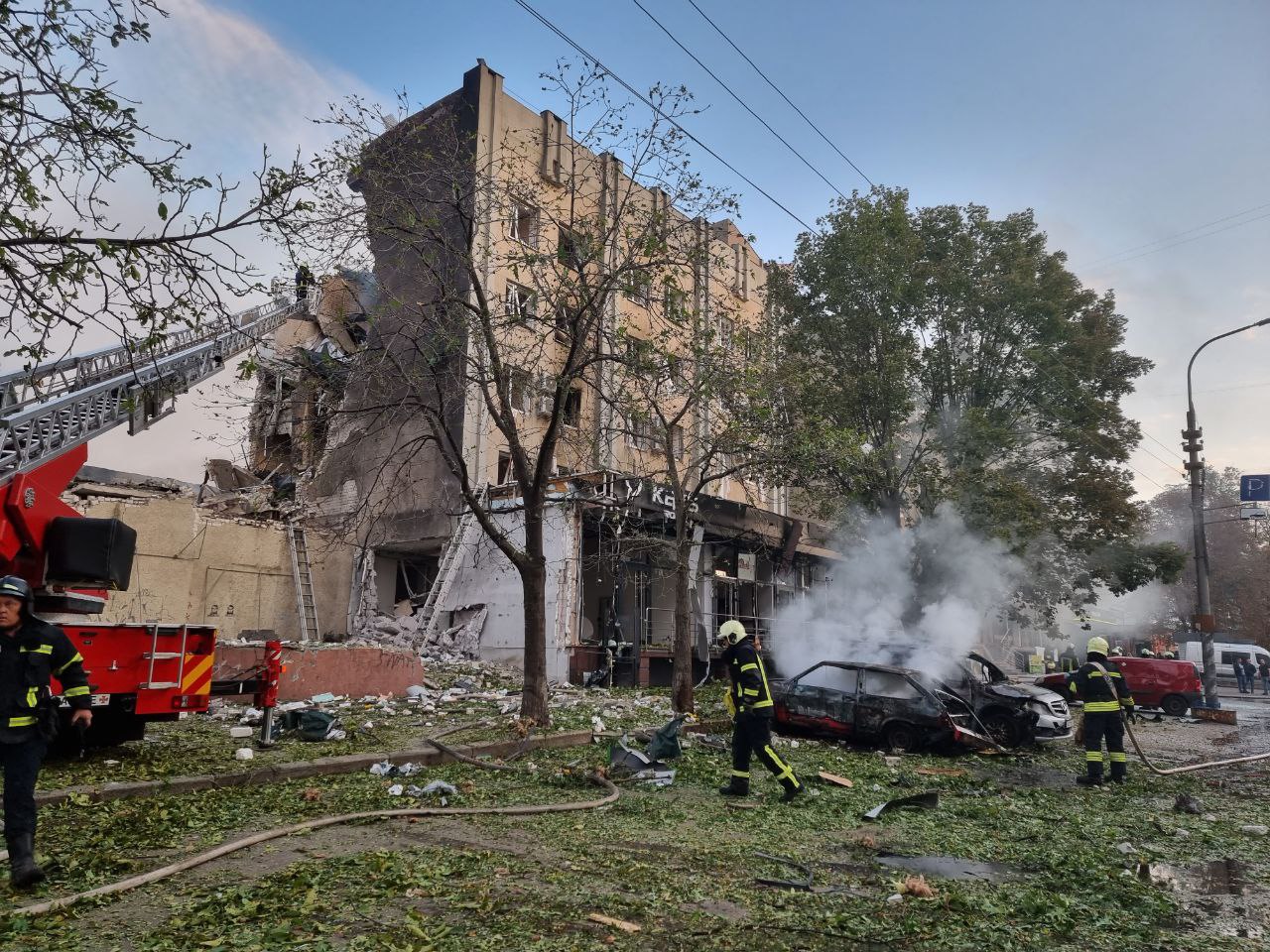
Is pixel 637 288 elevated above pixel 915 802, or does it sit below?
above

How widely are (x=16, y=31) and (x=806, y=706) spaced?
12220 mm

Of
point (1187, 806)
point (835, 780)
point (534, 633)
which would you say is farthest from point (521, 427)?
point (1187, 806)

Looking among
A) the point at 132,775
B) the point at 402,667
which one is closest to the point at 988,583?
the point at 402,667

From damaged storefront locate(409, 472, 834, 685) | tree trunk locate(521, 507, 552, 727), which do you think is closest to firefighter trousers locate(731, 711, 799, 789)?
tree trunk locate(521, 507, 552, 727)

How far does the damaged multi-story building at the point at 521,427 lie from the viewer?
41.2 feet

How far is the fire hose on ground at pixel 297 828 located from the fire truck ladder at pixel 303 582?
1587cm

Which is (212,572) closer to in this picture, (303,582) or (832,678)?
(303,582)

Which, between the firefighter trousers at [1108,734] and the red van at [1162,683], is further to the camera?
the red van at [1162,683]

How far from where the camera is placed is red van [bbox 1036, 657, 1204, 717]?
67.4ft

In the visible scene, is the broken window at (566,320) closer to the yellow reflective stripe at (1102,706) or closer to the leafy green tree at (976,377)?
the yellow reflective stripe at (1102,706)

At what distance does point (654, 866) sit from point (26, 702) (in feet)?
13.2

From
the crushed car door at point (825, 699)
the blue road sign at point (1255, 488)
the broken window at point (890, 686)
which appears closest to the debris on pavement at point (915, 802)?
the broken window at point (890, 686)

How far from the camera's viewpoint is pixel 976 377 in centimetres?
2356

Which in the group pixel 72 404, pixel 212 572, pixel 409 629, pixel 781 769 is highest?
pixel 72 404
